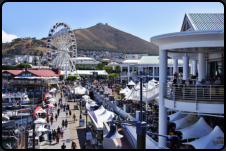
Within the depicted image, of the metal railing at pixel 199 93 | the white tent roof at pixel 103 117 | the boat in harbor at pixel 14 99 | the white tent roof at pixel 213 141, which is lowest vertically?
the boat in harbor at pixel 14 99

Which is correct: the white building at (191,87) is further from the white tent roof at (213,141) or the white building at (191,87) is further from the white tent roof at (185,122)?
the white tent roof at (185,122)

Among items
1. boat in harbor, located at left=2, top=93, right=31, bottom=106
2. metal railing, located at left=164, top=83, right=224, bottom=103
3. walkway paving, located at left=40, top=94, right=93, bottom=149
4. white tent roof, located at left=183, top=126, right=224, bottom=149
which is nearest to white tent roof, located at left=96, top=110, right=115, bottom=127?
walkway paving, located at left=40, top=94, right=93, bottom=149

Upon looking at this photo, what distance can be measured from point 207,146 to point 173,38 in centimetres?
476

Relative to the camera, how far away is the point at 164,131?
1217 cm

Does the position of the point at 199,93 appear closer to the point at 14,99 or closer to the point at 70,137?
the point at 70,137

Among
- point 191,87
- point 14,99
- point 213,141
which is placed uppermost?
point 191,87

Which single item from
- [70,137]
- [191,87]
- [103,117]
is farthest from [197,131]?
[70,137]

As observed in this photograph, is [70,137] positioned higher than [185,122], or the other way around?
[185,122]

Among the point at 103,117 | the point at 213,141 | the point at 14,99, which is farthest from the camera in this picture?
the point at 14,99

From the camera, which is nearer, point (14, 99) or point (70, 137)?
point (70, 137)

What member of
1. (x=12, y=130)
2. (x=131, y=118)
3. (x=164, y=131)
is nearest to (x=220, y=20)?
(x=164, y=131)

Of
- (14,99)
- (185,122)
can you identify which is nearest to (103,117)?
(185,122)

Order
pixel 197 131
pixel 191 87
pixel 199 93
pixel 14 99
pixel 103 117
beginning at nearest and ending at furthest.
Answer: pixel 199 93 < pixel 191 87 < pixel 197 131 < pixel 103 117 < pixel 14 99

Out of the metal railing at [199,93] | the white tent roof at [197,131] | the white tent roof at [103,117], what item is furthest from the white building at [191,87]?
the white tent roof at [103,117]
